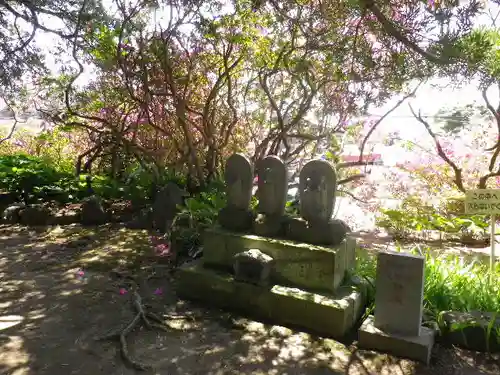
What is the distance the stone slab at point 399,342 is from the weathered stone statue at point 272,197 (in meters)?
1.21

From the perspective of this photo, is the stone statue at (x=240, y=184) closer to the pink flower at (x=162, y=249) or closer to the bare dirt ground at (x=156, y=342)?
the bare dirt ground at (x=156, y=342)

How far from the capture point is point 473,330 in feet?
10.0

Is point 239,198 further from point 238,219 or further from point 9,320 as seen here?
point 9,320

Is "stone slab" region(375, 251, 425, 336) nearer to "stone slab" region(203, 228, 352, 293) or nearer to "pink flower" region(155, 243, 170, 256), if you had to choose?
"stone slab" region(203, 228, 352, 293)

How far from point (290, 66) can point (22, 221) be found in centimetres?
542

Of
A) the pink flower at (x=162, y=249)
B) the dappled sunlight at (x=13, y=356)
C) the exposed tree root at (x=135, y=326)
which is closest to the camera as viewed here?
the dappled sunlight at (x=13, y=356)

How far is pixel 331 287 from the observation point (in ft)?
11.1

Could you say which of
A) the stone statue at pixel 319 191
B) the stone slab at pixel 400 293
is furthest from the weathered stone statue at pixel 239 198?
the stone slab at pixel 400 293

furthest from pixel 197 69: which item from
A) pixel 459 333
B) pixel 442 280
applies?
pixel 459 333

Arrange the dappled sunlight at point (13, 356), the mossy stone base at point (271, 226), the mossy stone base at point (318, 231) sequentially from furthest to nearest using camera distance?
the mossy stone base at point (271, 226), the mossy stone base at point (318, 231), the dappled sunlight at point (13, 356)

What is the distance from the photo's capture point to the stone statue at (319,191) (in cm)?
358

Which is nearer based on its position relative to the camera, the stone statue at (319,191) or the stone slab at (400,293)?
the stone slab at (400,293)

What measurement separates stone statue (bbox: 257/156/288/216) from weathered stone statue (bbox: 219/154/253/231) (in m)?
0.16

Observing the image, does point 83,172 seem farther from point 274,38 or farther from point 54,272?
point 274,38
